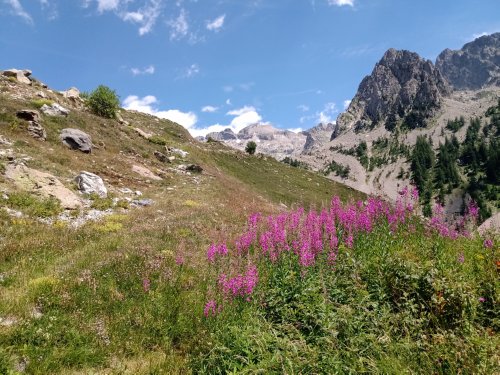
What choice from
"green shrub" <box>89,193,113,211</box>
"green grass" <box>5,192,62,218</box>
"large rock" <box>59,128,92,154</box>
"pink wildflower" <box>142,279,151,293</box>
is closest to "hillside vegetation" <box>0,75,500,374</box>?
"pink wildflower" <box>142,279,151,293</box>

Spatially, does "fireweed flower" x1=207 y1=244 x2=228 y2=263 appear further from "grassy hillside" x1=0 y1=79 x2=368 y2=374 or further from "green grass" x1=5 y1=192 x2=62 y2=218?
"green grass" x1=5 y1=192 x2=62 y2=218

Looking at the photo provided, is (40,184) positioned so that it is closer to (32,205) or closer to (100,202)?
(32,205)

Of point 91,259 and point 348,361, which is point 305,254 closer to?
point 348,361

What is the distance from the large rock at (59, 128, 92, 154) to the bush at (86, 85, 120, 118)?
17.7 metres

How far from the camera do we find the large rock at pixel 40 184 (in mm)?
16922

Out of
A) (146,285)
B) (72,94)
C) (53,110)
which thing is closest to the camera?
(146,285)

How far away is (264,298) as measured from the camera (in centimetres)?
766

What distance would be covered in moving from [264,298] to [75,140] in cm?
2423

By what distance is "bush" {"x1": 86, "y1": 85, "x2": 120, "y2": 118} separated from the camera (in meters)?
42.8

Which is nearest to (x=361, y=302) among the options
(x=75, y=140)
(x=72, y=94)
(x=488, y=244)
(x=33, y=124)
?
(x=488, y=244)

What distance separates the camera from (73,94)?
1828 inches

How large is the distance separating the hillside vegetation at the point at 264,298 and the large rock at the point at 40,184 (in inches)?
149

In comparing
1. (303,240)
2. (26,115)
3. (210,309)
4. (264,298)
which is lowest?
(210,309)

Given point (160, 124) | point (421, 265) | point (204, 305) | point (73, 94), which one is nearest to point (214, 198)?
point (204, 305)
